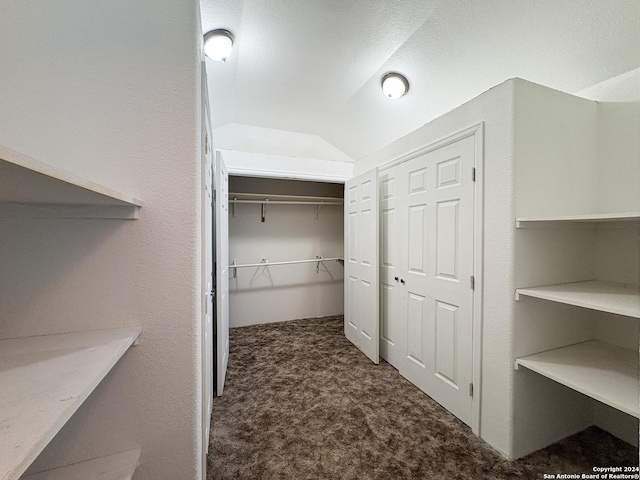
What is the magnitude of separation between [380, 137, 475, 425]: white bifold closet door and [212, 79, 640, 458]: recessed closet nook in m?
0.01

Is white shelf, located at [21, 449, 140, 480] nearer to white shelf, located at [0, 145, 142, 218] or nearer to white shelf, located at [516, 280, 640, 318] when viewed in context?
white shelf, located at [0, 145, 142, 218]

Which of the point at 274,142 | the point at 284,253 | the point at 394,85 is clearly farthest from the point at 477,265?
the point at 284,253

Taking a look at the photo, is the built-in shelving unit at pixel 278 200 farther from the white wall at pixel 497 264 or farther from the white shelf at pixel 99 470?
the white shelf at pixel 99 470

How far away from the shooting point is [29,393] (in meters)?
0.52

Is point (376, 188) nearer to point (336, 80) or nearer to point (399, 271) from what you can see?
point (399, 271)

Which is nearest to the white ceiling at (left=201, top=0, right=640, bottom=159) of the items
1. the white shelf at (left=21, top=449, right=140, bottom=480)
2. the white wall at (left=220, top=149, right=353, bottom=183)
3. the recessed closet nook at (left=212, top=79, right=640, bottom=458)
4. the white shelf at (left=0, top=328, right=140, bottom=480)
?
the recessed closet nook at (left=212, top=79, right=640, bottom=458)

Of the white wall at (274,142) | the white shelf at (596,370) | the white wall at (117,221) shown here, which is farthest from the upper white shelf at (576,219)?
the white wall at (274,142)

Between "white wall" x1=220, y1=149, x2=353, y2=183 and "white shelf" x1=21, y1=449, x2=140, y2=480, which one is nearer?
"white shelf" x1=21, y1=449, x2=140, y2=480

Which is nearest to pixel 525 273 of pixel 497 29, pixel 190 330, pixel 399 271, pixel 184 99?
pixel 399 271

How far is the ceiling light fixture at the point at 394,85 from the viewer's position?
6.66 ft

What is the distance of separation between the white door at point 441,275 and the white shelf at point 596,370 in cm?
41

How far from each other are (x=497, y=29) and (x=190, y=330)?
7.39 feet

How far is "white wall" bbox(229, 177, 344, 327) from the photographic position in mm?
3664

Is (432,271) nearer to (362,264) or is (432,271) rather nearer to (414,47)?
(362,264)
